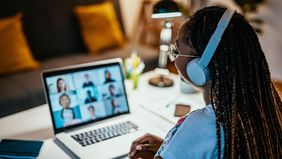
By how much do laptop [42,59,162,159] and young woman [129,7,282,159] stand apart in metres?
0.41

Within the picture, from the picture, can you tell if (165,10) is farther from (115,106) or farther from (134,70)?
(115,106)

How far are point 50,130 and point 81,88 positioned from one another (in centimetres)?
21

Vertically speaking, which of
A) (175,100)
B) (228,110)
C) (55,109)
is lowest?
(175,100)

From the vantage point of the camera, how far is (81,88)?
57.1 inches

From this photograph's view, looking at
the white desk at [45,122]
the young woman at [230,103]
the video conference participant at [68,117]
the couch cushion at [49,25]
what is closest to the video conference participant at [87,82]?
the video conference participant at [68,117]

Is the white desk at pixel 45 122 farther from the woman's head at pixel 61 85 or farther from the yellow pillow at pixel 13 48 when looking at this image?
the yellow pillow at pixel 13 48

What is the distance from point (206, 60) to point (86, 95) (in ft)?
2.18

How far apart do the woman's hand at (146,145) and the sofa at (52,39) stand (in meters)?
1.47

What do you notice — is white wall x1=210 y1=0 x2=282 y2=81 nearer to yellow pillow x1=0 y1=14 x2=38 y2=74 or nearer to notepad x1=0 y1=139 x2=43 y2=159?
yellow pillow x1=0 y1=14 x2=38 y2=74

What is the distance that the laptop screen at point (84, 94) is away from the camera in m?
1.40

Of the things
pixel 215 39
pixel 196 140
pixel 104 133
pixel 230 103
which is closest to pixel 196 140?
pixel 196 140

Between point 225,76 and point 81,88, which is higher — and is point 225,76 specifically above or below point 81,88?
above

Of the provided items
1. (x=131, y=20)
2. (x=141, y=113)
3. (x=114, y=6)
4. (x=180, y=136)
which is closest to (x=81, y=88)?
(x=141, y=113)

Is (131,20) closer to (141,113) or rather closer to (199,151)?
(141,113)
